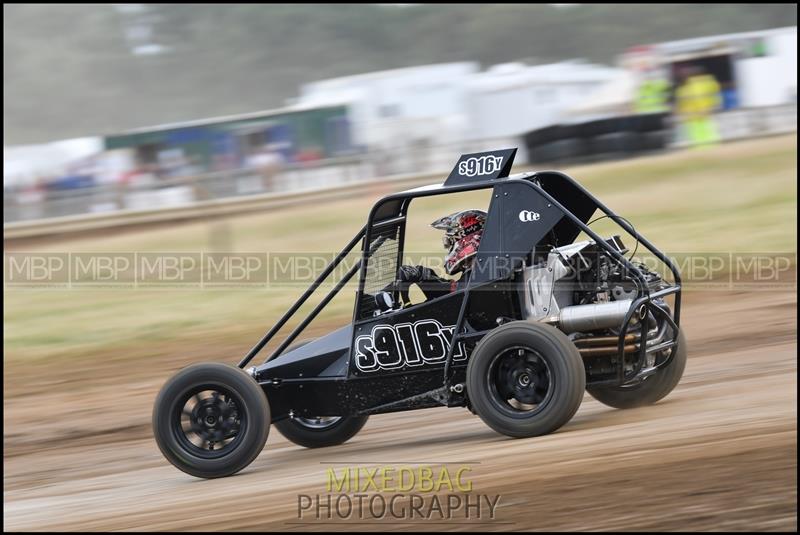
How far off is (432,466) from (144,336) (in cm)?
723

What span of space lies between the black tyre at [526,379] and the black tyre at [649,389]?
734 millimetres

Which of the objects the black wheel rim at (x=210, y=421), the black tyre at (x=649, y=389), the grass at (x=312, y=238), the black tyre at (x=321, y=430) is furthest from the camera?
the grass at (x=312, y=238)

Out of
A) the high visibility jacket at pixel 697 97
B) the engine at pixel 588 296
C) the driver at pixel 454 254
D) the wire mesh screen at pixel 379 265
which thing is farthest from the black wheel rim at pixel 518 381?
the high visibility jacket at pixel 697 97

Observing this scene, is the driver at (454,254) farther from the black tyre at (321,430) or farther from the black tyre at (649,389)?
the black tyre at (321,430)

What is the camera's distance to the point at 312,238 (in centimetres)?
1689

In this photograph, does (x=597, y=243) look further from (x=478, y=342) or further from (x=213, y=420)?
(x=213, y=420)

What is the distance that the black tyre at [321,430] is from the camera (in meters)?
7.10

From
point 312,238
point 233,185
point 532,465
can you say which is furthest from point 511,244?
point 233,185

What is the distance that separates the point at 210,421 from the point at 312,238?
35.2 ft

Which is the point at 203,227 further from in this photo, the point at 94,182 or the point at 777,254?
the point at 777,254

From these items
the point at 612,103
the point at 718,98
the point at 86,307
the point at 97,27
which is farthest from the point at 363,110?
the point at 97,27

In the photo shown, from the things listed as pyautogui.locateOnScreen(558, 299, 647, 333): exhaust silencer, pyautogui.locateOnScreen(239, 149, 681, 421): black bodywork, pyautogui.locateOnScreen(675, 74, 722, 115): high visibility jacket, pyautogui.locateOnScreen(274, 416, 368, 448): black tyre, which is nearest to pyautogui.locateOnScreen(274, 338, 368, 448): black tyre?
pyautogui.locateOnScreen(274, 416, 368, 448): black tyre

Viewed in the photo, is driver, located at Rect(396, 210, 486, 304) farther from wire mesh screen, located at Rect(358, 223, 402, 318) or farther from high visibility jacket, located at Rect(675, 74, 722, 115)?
high visibility jacket, located at Rect(675, 74, 722, 115)

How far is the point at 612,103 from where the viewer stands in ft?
74.5
